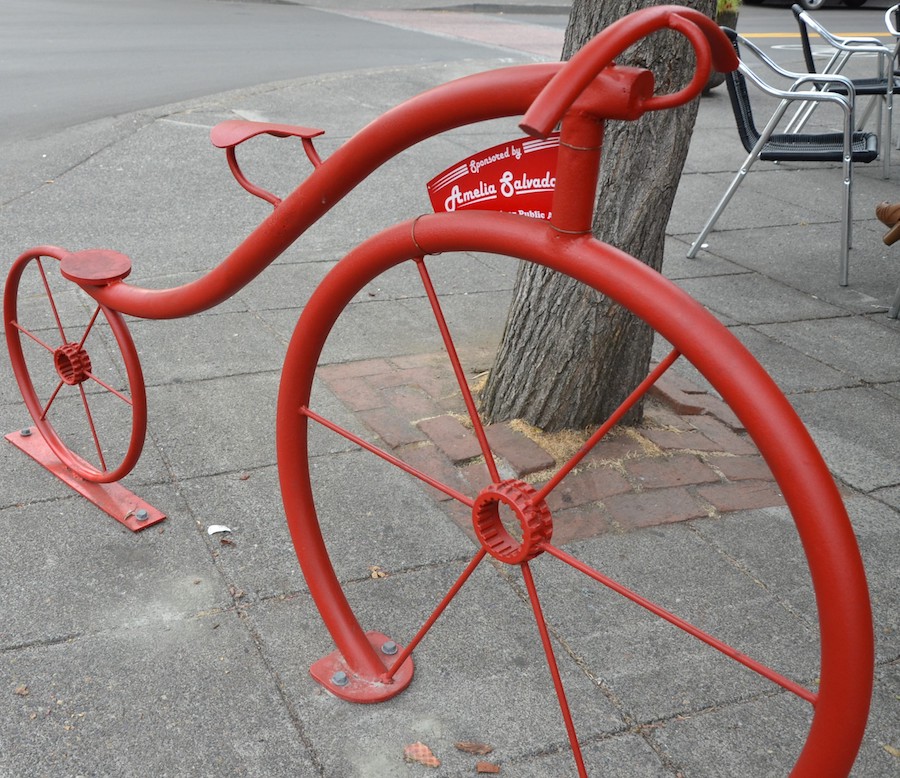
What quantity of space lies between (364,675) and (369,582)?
0.43 metres

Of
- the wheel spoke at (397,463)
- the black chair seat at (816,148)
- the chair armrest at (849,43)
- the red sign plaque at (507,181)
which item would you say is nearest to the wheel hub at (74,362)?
the wheel spoke at (397,463)

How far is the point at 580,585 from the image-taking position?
288 cm

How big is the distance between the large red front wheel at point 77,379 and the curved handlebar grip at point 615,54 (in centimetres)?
173

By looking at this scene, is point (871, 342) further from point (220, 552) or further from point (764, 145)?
point (220, 552)

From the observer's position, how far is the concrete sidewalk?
230 cm

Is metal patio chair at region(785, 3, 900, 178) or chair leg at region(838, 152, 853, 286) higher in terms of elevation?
metal patio chair at region(785, 3, 900, 178)

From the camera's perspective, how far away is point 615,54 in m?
1.52

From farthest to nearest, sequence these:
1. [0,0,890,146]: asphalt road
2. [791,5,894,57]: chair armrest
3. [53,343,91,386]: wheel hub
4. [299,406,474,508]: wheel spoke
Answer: [0,0,890,146]: asphalt road, [791,5,894,57]: chair armrest, [53,343,91,386]: wheel hub, [299,406,474,508]: wheel spoke

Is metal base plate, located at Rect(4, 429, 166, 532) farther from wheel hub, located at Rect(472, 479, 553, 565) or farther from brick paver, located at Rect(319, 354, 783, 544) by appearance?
wheel hub, located at Rect(472, 479, 553, 565)

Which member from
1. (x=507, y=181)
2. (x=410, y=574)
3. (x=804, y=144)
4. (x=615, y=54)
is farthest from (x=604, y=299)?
(x=804, y=144)

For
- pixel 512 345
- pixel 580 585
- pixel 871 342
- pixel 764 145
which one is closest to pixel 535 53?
pixel 764 145

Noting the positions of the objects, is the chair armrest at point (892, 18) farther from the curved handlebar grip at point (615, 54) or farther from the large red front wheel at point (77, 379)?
the curved handlebar grip at point (615, 54)

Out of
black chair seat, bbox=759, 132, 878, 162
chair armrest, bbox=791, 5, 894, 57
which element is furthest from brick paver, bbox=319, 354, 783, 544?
chair armrest, bbox=791, 5, 894, 57

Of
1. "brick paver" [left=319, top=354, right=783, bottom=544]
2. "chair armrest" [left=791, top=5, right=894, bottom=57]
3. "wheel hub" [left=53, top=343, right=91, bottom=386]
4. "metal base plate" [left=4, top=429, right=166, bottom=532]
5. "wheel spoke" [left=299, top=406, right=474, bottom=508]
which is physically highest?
"chair armrest" [left=791, top=5, right=894, bottom=57]
